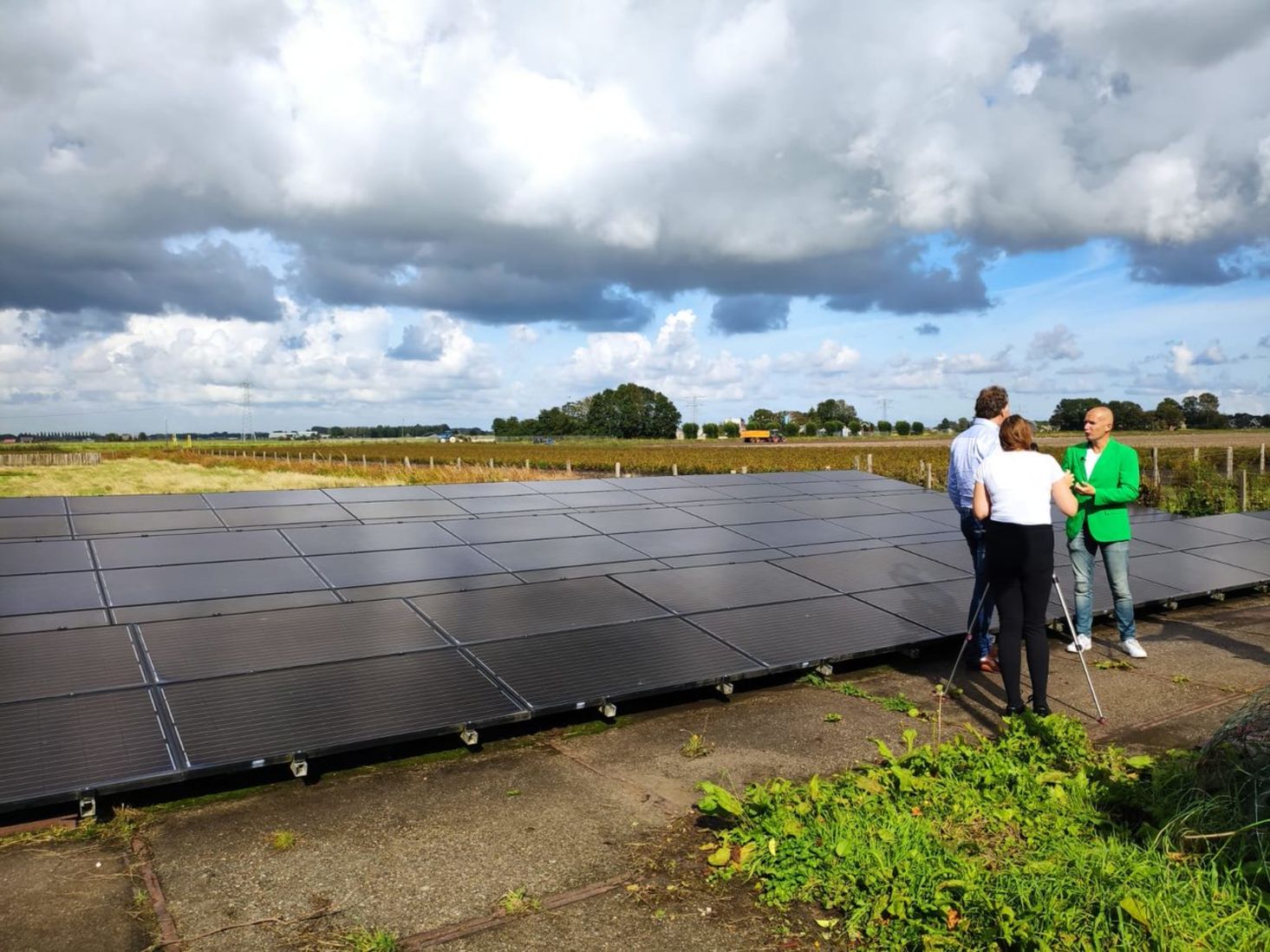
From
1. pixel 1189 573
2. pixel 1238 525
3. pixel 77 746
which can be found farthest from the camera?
pixel 1238 525

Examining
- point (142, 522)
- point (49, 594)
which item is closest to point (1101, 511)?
point (49, 594)

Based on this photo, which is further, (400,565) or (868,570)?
(868,570)

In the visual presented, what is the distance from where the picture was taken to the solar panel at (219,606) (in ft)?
24.4

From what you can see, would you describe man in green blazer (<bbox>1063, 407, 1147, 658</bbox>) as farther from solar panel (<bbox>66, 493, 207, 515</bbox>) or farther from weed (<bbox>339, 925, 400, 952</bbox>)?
solar panel (<bbox>66, 493, 207, 515</bbox>)

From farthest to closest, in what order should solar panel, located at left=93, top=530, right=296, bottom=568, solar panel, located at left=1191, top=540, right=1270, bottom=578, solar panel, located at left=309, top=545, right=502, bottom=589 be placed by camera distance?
solar panel, located at left=1191, top=540, right=1270, bottom=578, solar panel, located at left=93, top=530, right=296, bottom=568, solar panel, located at left=309, top=545, right=502, bottom=589

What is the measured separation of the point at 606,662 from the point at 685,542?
Answer: 4.69m

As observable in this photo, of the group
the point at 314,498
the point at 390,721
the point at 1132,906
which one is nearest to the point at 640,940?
the point at 1132,906

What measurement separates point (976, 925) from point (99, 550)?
30.5 ft

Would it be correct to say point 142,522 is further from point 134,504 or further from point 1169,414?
point 1169,414

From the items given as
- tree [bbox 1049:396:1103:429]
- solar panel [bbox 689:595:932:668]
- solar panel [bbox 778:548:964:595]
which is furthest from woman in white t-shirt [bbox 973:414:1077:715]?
tree [bbox 1049:396:1103:429]

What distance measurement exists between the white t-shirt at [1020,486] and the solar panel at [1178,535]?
311 inches

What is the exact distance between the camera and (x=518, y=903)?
4148 millimetres

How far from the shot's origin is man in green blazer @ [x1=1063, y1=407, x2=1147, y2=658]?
8.14 meters

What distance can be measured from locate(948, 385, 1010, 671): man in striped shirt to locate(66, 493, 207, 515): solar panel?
990cm
